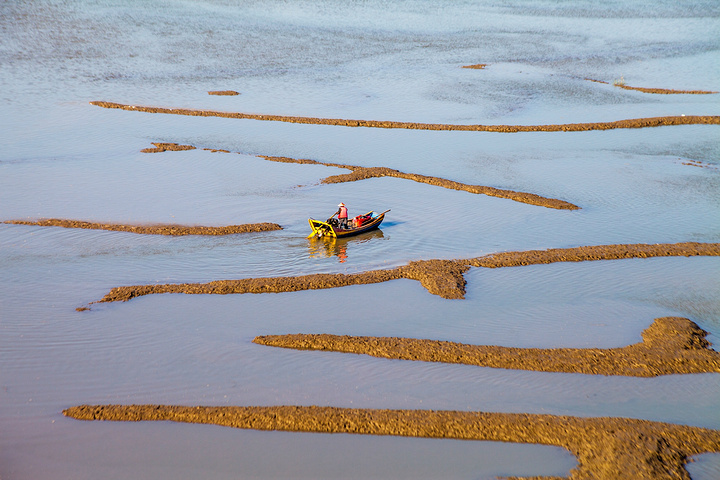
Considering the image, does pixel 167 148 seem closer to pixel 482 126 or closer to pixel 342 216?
pixel 342 216

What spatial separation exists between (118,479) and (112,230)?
10.2m

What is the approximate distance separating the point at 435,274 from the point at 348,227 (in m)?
3.84

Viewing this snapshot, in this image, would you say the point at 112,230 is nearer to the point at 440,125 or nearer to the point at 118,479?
the point at 118,479

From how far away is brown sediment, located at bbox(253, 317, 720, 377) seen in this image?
35.4 ft

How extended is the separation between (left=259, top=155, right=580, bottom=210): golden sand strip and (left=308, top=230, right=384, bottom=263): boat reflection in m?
4.71

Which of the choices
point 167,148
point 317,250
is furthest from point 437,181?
point 167,148

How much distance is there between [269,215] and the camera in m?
18.5

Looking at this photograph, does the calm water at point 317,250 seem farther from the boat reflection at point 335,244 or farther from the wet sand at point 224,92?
the wet sand at point 224,92

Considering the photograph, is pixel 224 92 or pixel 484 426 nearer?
pixel 484 426

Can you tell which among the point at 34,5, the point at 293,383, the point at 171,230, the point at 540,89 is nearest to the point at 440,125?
the point at 540,89

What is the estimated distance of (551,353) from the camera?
11.2 metres

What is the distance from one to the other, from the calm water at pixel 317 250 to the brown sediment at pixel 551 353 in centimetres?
26

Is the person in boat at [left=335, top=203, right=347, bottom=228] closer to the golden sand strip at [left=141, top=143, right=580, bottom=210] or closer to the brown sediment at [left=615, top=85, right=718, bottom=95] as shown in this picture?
the golden sand strip at [left=141, top=143, right=580, bottom=210]

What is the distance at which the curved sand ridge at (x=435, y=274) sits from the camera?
13.5 metres
